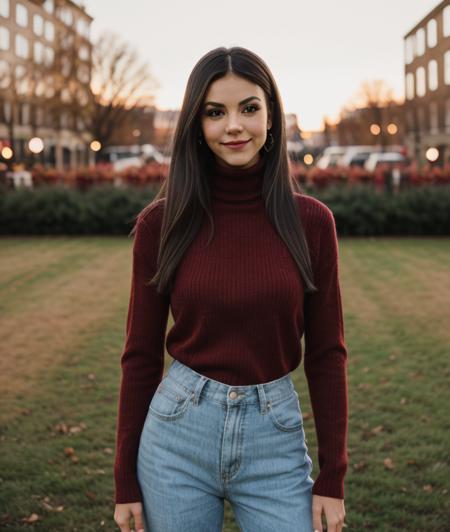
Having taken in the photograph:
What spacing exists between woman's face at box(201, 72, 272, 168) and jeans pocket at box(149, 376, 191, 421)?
65cm

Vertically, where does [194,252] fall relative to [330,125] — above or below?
below

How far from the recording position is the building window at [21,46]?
31336 mm

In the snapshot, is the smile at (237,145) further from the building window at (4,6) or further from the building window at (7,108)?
the building window at (7,108)

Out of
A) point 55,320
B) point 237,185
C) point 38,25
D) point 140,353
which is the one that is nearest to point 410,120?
point 38,25

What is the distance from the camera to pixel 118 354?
295 inches

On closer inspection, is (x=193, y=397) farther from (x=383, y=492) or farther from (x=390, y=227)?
(x=390, y=227)

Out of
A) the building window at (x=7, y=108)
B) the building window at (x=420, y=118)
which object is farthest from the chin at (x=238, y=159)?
the building window at (x=420, y=118)

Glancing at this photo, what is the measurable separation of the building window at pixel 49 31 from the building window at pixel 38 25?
0.63 m

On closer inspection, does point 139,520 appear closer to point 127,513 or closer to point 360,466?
point 127,513

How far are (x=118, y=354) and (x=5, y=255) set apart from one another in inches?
312

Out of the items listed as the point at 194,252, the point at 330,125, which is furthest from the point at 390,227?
the point at 330,125

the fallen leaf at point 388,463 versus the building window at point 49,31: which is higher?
the building window at point 49,31

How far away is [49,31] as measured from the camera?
37.0 m

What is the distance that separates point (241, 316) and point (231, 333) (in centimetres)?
5
